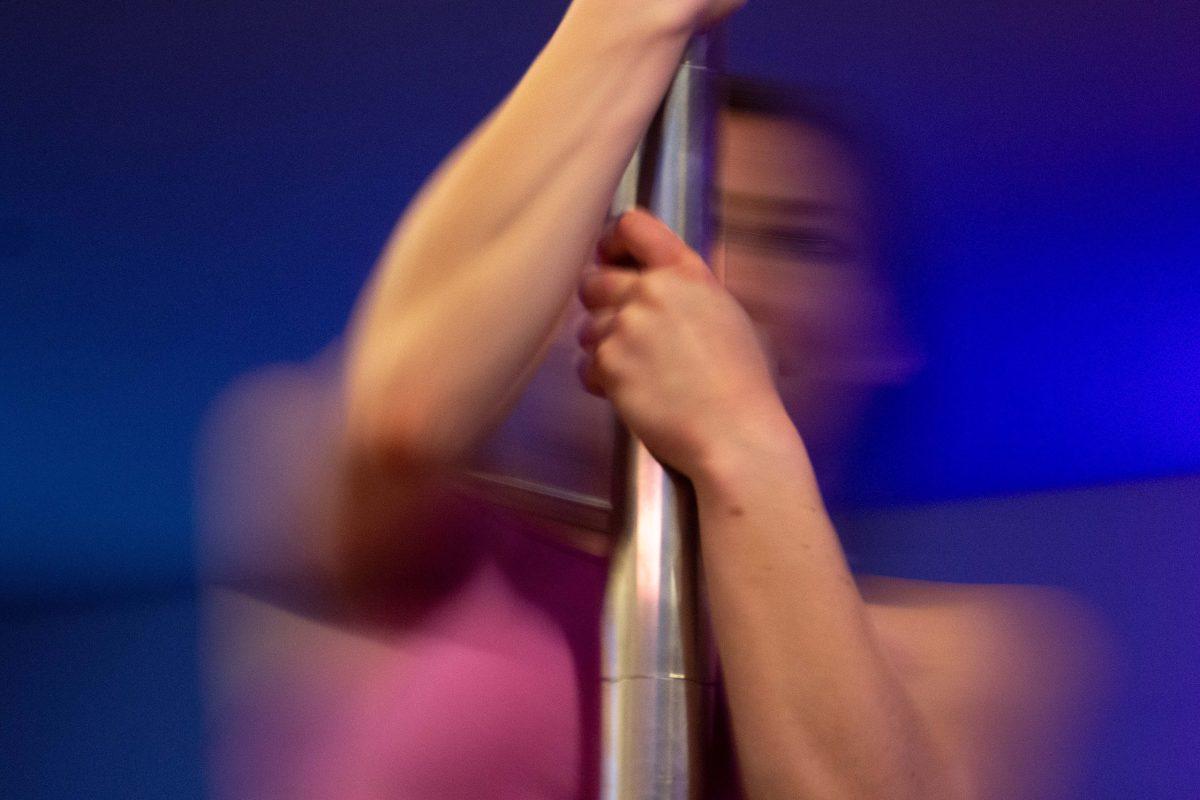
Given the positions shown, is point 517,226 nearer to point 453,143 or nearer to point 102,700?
point 453,143

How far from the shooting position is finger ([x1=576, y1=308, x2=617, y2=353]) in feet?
1.23

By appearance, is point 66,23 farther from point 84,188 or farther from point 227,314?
point 227,314

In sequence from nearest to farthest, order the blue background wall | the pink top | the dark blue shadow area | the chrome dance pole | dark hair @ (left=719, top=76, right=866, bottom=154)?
1. the chrome dance pole
2. the pink top
3. dark hair @ (left=719, top=76, right=866, bottom=154)
4. the blue background wall
5. the dark blue shadow area

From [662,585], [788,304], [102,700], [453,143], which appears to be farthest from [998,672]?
[102,700]

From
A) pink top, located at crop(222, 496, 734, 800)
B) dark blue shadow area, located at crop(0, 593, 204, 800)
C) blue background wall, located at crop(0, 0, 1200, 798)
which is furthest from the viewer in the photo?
dark blue shadow area, located at crop(0, 593, 204, 800)

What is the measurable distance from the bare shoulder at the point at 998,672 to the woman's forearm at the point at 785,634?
11 cm

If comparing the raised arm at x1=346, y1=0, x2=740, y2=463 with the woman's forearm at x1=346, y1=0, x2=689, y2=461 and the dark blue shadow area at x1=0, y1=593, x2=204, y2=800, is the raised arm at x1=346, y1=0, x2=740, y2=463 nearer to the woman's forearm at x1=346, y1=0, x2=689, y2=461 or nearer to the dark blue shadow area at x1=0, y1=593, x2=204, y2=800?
the woman's forearm at x1=346, y1=0, x2=689, y2=461

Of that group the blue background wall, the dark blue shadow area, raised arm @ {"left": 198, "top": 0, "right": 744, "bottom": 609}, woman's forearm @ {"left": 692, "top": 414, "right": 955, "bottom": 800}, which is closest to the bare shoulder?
woman's forearm @ {"left": 692, "top": 414, "right": 955, "bottom": 800}

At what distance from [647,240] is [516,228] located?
35 mm

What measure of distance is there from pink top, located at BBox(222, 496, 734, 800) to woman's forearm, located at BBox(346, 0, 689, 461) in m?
0.11

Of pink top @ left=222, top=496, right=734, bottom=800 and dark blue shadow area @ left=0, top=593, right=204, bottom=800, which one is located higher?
pink top @ left=222, top=496, right=734, bottom=800

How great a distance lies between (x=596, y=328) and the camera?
0.38 metres

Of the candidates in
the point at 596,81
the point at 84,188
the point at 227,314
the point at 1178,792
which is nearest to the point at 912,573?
the point at 1178,792

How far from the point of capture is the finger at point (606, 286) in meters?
0.37
